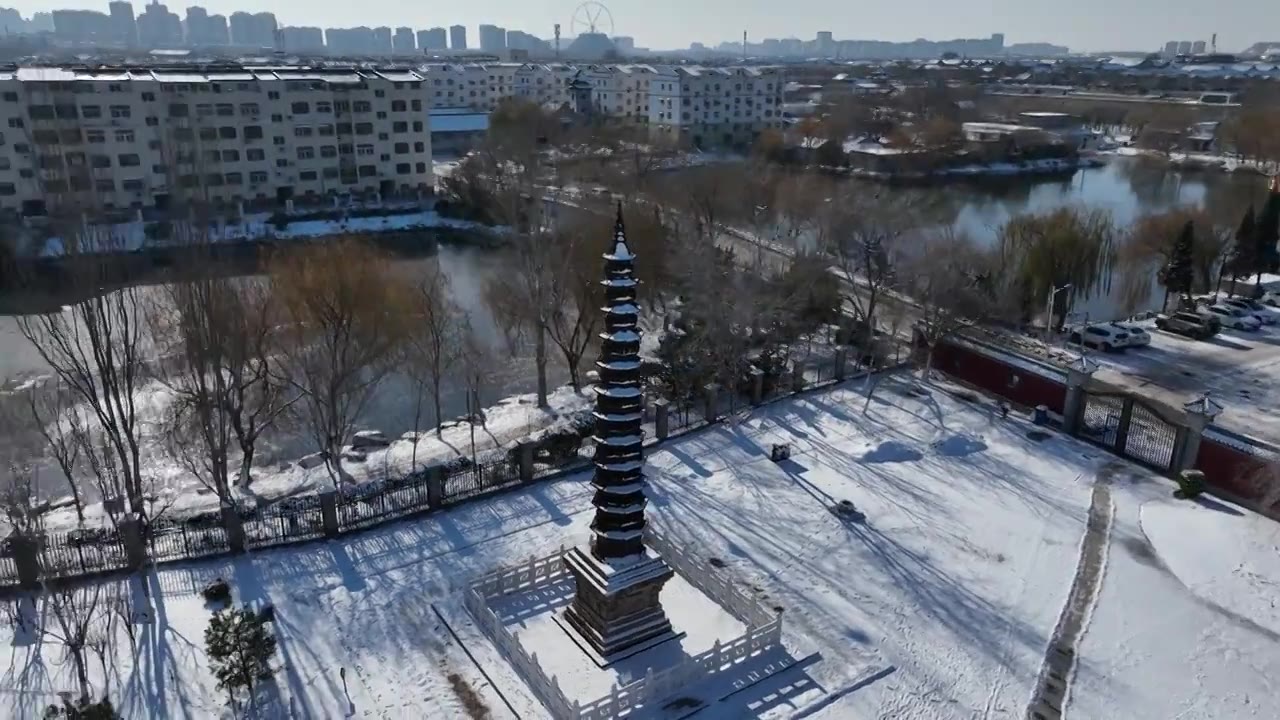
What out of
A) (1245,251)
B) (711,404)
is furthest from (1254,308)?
(711,404)

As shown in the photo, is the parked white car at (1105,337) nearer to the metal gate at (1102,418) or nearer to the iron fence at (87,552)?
the metal gate at (1102,418)

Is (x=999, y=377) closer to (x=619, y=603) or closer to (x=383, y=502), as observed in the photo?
(x=619, y=603)

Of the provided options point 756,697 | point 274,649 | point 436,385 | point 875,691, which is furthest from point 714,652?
point 436,385

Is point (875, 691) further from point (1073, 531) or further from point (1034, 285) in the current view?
point (1034, 285)

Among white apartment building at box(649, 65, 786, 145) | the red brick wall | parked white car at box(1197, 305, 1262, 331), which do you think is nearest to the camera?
the red brick wall

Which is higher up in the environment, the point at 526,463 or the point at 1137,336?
the point at 526,463

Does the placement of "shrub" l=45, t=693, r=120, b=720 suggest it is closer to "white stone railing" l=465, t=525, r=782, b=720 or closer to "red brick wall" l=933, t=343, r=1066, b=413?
"white stone railing" l=465, t=525, r=782, b=720

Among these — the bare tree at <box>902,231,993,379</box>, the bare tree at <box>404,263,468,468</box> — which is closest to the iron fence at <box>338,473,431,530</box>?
the bare tree at <box>404,263,468,468</box>

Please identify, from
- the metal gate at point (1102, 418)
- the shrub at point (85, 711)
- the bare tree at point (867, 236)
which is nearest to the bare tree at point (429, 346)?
the shrub at point (85, 711)

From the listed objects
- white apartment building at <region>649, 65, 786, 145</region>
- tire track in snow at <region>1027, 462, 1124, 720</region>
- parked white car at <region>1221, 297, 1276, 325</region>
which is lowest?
tire track in snow at <region>1027, 462, 1124, 720</region>
